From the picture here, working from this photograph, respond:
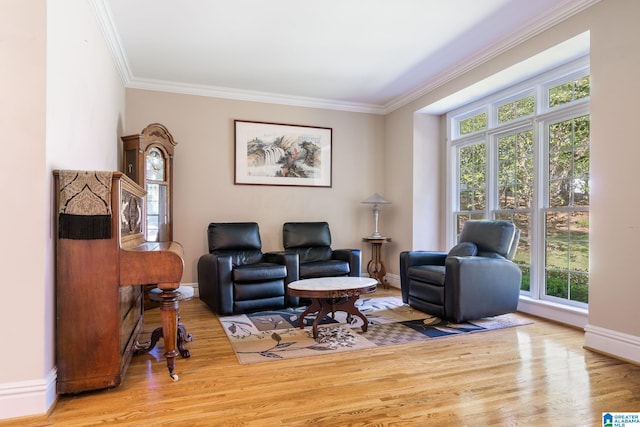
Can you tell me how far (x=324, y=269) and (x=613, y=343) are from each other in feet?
8.84

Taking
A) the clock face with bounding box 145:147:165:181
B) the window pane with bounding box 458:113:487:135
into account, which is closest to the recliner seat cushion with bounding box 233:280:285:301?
the clock face with bounding box 145:147:165:181

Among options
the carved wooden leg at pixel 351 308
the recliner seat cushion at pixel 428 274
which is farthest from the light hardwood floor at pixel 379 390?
the recliner seat cushion at pixel 428 274

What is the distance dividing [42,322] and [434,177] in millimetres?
4795

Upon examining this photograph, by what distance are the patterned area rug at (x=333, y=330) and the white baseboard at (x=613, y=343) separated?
0.72 m

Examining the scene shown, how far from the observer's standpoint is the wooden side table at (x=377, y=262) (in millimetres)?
5457

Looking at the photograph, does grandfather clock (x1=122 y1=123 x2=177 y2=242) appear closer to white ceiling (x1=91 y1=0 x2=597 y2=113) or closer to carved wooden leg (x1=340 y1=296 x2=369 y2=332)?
white ceiling (x1=91 y1=0 x2=597 y2=113)

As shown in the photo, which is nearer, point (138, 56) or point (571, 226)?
point (571, 226)

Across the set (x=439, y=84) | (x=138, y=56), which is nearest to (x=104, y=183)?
(x=138, y=56)

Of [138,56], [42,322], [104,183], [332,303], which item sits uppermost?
[138,56]

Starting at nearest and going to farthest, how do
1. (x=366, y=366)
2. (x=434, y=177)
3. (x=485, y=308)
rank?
(x=366, y=366) → (x=485, y=308) → (x=434, y=177)

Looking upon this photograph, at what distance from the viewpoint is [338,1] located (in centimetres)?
303

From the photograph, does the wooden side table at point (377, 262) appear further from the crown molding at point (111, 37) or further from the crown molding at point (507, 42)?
the crown molding at point (111, 37)

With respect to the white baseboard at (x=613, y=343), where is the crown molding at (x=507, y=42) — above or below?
above

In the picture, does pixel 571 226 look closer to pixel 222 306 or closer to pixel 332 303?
pixel 332 303
